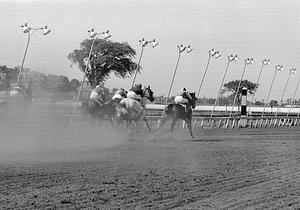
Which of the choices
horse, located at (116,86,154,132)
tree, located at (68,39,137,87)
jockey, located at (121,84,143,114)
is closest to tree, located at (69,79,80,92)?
jockey, located at (121,84,143,114)

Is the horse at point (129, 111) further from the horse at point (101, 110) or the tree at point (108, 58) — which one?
the tree at point (108, 58)

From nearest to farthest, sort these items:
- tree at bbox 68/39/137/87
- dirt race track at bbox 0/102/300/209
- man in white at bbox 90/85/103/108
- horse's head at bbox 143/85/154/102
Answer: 1. dirt race track at bbox 0/102/300/209
2. man in white at bbox 90/85/103/108
3. horse's head at bbox 143/85/154/102
4. tree at bbox 68/39/137/87

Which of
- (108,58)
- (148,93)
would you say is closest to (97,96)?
(148,93)

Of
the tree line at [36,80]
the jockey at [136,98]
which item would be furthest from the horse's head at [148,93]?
the tree line at [36,80]

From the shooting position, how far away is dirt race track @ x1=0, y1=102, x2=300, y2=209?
809 centimetres

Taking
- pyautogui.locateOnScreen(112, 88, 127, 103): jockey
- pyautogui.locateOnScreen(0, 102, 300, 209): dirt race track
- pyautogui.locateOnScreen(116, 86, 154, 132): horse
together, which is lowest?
pyautogui.locateOnScreen(0, 102, 300, 209): dirt race track

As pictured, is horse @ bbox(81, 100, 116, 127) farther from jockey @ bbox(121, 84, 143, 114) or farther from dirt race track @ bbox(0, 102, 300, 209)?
dirt race track @ bbox(0, 102, 300, 209)

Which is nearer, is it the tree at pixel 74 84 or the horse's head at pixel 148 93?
the horse's head at pixel 148 93

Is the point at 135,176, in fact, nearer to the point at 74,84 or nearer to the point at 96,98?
the point at 96,98

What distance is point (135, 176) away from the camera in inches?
425

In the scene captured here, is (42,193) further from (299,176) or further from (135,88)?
(135,88)

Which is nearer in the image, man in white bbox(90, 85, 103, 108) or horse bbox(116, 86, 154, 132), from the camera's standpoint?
horse bbox(116, 86, 154, 132)

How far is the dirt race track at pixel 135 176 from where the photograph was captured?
8.09 meters

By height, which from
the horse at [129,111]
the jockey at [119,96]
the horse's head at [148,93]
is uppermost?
the horse's head at [148,93]
